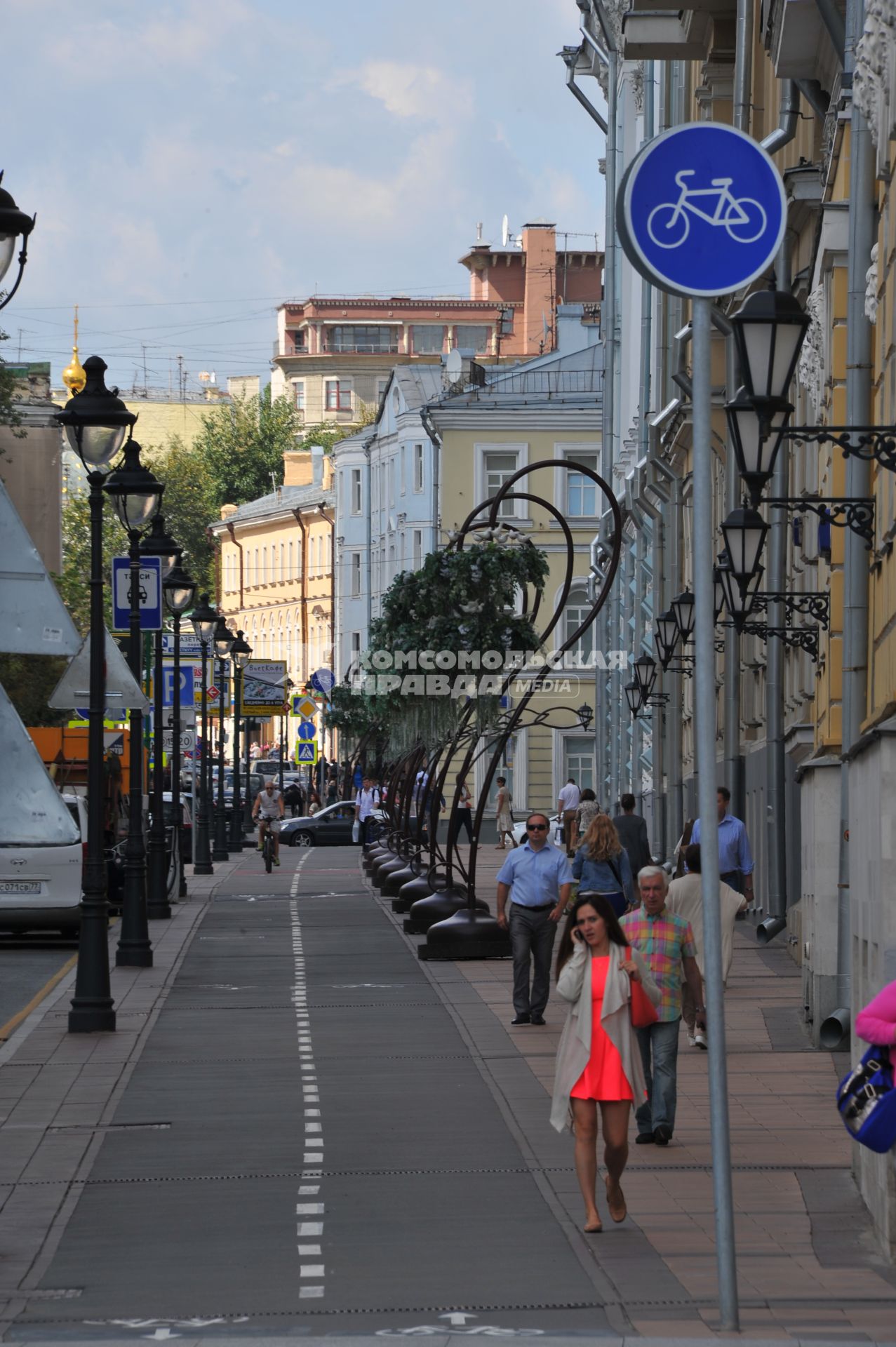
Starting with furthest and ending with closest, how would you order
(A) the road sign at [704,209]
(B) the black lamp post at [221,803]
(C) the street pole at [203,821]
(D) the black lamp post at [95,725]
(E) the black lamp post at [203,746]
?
(B) the black lamp post at [221,803] → (C) the street pole at [203,821] → (E) the black lamp post at [203,746] → (D) the black lamp post at [95,725] → (A) the road sign at [704,209]

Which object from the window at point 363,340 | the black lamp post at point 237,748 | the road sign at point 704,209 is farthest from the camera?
the window at point 363,340

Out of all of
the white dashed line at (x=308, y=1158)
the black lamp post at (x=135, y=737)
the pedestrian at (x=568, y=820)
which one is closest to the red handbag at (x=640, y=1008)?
the white dashed line at (x=308, y=1158)

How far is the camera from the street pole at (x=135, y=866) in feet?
75.9

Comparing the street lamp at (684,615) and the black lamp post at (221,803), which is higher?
the street lamp at (684,615)

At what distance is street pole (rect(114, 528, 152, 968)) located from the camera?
2314 cm

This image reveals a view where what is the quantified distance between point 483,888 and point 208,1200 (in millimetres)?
26558

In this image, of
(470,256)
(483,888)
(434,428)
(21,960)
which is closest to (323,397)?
(470,256)

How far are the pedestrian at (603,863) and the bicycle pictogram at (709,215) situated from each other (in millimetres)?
10879

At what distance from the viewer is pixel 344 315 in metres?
143

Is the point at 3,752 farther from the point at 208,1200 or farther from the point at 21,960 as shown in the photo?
the point at 21,960

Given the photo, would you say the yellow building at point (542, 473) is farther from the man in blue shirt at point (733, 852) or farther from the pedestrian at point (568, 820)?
the man in blue shirt at point (733, 852)

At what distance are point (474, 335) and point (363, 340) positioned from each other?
25.2ft

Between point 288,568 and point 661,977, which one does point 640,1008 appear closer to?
point 661,977

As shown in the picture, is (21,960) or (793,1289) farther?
(21,960)
